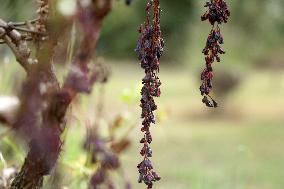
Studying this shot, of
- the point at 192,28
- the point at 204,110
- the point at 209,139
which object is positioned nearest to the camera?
the point at 209,139

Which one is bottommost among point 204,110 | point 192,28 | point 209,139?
point 209,139

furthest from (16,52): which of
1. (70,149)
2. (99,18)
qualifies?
(70,149)

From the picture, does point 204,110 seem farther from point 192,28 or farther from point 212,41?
point 212,41

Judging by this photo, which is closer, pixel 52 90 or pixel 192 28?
pixel 52 90

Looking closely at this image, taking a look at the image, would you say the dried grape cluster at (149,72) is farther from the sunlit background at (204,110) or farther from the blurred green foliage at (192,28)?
the blurred green foliage at (192,28)

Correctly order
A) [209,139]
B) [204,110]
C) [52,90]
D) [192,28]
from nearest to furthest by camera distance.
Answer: [52,90], [209,139], [204,110], [192,28]

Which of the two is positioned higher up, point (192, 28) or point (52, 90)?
point (192, 28)

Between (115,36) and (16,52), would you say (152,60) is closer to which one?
(16,52)

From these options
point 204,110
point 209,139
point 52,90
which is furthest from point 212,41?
point 204,110
